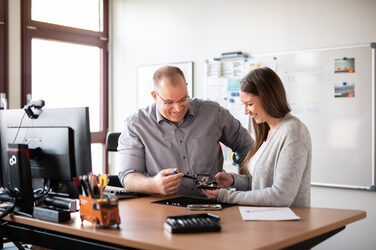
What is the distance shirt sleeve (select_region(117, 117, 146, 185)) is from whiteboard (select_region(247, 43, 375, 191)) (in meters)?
1.97

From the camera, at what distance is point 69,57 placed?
5.36 metres

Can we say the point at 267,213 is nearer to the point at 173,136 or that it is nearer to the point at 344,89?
the point at 173,136

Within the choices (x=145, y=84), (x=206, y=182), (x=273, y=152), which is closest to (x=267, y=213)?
(x=273, y=152)

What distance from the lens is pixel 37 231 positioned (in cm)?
177

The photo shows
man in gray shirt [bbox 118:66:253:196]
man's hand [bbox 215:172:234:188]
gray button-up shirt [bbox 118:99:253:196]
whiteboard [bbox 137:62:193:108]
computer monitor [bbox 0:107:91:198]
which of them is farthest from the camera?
whiteboard [bbox 137:62:193:108]

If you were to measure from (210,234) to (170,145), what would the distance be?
42.4 inches

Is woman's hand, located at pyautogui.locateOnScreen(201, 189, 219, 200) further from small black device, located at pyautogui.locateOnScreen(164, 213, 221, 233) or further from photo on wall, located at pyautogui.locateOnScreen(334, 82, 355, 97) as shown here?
photo on wall, located at pyautogui.locateOnScreen(334, 82, 355, 97)

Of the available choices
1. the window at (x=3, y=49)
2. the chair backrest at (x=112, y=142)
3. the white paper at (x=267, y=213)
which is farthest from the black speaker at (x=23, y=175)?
the window at (x=3, y=49)

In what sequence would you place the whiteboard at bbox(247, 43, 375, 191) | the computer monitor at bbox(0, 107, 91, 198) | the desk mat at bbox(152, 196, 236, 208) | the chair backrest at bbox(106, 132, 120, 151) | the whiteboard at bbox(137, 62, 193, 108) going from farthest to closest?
the whiteboard at bbox(137, 62, 193, 108), the whiteboard at bbox(247, 43, 375, 191), the chair backrest at bbox(106, 132, 120, 151), the desk mat at bbox(152, 196, 236, 208), the computer monitor at bbox(0, 107, 91, 198)

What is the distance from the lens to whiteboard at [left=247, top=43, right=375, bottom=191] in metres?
3.64

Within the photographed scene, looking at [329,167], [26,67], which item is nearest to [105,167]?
[26,67]

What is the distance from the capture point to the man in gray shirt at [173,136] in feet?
7.77

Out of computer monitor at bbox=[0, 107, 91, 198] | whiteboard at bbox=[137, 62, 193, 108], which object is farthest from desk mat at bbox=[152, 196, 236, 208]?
whiteboard at bbox=[137, 62, 193, 108]

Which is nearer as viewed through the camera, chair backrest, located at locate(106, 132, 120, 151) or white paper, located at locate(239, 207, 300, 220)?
white paper, located at locate(239, 207, 300, 220)
